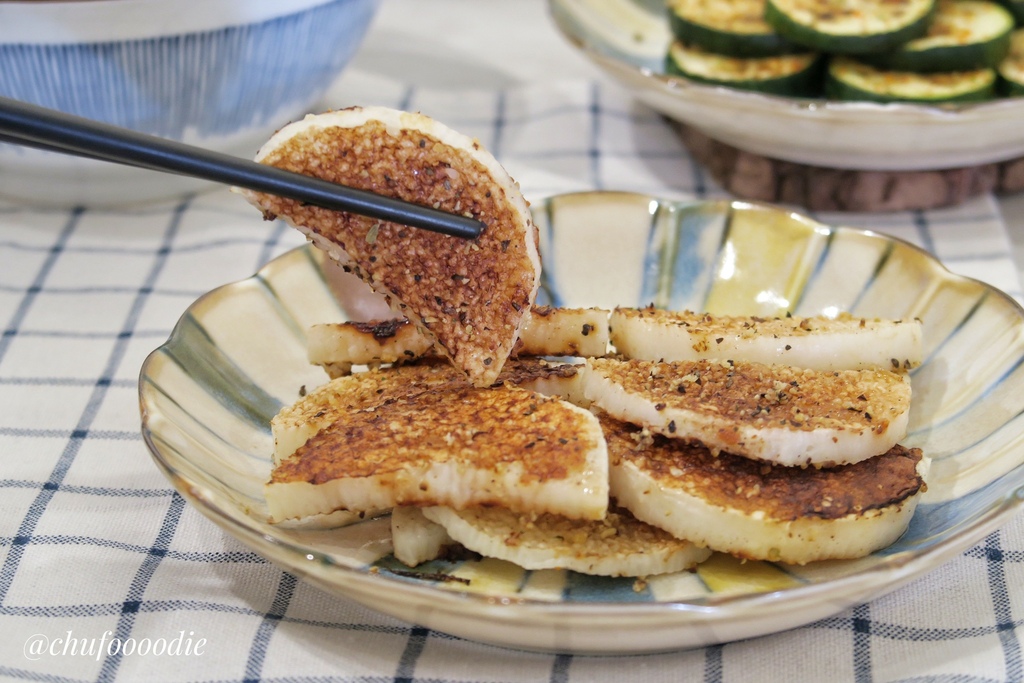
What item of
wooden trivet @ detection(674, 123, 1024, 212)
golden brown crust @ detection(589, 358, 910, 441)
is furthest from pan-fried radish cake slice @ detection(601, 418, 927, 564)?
wooden trivet @ detection(674, 123, 1024, 212)

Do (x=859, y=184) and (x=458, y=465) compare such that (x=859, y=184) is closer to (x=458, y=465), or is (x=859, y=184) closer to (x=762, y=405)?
(x=762, y=405)

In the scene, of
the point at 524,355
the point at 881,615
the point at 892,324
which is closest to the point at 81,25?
the point at 524,355

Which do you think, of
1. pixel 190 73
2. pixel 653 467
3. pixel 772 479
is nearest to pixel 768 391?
pixel 772 479

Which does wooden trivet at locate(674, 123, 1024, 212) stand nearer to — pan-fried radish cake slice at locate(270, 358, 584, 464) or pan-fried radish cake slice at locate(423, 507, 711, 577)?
pan-fried radish cake slice at locate(270, 358, 584, 464)

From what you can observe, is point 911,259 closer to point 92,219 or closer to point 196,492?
point 196,492

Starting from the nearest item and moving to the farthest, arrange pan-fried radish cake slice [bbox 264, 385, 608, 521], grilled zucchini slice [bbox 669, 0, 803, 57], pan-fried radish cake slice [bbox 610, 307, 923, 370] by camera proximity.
Result: pan-fried radish cake slice [bbox 264, 385, 608, 521] → pan-fried radish cake slice [bbox 610, 307, 923, 370] → grilled zucchini slice [bbox 669, 0, 803, 57]

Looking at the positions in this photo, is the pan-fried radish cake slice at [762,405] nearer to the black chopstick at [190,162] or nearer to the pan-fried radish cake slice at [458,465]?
the pan-fried radish cake slice at [458,465]

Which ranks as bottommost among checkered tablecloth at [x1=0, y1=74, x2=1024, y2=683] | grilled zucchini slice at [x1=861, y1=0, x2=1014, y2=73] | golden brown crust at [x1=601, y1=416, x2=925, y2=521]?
checkered tablecloth at [x1=0, y1=74, x2=1024, y2=683]
